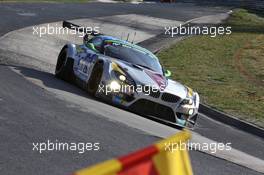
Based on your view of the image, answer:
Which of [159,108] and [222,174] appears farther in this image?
[159,108]

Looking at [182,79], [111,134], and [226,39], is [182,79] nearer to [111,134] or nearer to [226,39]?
[111,134]

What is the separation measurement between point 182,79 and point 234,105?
2.88 meters

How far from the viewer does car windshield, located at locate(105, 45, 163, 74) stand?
11.4 metres

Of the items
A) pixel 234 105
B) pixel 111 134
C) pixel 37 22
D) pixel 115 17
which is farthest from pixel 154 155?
pixel 115 17

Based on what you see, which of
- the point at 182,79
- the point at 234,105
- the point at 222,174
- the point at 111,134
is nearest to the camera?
the point at 222,174

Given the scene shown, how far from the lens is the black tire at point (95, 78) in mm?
10704

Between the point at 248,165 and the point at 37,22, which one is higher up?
the point at 248,165

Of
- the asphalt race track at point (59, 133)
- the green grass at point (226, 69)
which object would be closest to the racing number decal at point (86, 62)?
the asphalt race track at point (59, 133)

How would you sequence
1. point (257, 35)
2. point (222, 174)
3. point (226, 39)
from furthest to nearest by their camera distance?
point (257, 35) < point (226, 39) < point (222, 174)

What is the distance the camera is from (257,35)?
97.1 ft
